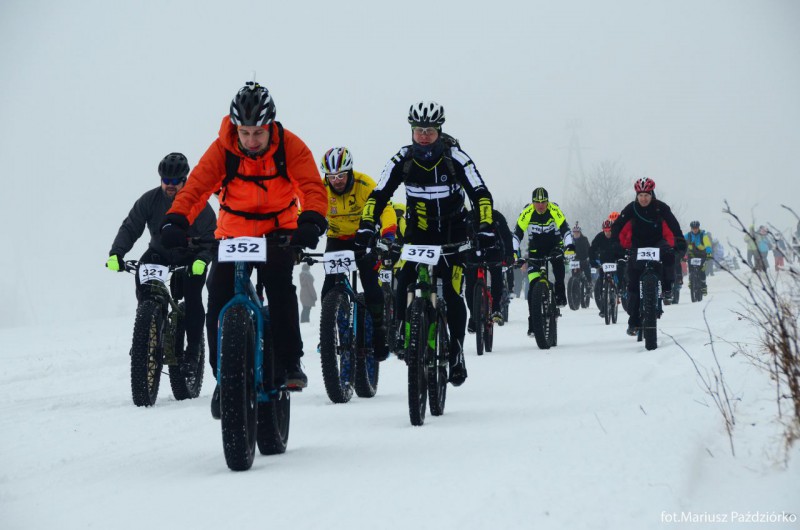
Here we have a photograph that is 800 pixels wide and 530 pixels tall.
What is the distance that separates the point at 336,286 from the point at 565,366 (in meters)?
3.54

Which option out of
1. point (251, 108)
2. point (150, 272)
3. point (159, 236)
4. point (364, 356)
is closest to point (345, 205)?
point (364, 356)

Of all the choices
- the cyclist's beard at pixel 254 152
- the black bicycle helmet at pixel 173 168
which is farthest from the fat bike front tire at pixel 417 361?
the black bicycle helmet at pixel 173 168

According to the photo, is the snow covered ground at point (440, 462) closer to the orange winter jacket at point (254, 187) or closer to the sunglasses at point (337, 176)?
the orange winter jacket at point (254, 187)

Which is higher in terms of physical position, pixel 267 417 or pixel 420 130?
pixel 420 130

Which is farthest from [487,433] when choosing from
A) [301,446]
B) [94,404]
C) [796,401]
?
[94,404]

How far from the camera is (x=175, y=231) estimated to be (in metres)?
5.35

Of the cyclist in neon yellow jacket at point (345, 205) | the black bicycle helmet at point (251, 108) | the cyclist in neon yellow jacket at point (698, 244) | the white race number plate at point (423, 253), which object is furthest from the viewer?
the cyclist in neon yellow jacket at point (698, 244)

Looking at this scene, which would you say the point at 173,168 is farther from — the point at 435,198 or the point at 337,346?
the point at 435,198

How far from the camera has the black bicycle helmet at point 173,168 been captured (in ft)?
30.1

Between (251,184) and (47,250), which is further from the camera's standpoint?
(47,250)

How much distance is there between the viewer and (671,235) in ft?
43.2

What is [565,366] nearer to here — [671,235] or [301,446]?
[671,235]

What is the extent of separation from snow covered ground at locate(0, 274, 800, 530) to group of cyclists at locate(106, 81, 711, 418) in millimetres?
694

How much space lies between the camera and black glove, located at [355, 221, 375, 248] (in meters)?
7.30
